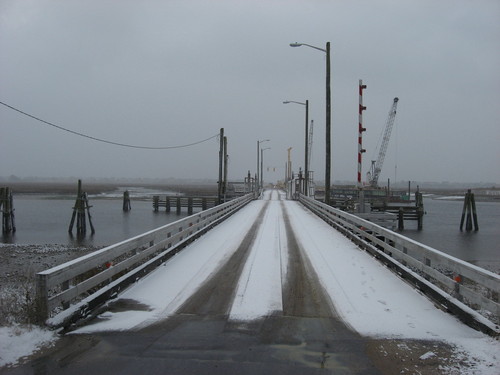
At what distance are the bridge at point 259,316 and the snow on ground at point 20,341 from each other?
0.54 ft

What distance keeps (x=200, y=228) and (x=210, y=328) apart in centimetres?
936

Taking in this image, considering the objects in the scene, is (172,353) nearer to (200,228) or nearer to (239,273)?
(239,273)

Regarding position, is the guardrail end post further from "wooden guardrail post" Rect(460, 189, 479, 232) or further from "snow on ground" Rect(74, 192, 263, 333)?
"wooden guardrail post" Rect(460, 189, 479, 232)

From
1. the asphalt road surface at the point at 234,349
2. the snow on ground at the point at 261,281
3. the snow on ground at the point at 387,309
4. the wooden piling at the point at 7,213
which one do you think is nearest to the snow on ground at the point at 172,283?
the asphalt road surface at the point at 234,349

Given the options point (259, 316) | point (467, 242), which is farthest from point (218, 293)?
point (467, 242)

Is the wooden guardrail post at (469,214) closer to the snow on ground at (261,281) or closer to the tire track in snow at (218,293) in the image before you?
the snow on ground at (261,281)

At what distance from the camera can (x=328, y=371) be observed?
411 centimetres

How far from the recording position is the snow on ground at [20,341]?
432 cm

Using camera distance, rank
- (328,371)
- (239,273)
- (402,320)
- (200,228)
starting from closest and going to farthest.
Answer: (328,371)
(402,320)
(239,273)
(200,228)

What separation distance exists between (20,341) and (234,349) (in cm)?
237

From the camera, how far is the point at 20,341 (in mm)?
4621

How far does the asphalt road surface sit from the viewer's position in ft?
13.6

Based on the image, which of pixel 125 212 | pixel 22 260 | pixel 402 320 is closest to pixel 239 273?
pixel 402 320

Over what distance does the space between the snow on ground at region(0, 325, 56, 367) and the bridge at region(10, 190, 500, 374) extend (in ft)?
0.54
